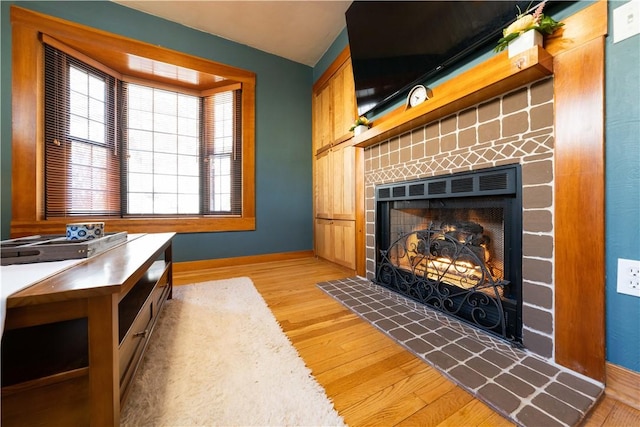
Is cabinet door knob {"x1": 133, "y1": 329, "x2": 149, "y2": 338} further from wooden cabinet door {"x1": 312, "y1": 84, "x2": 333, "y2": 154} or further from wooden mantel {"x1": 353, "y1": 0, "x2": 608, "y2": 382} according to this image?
wooden cabinet door {"x1": 312, "y1": 84, "x2": 333, "y2": 154}

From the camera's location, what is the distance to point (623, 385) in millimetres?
794

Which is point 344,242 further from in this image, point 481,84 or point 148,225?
point 148,225

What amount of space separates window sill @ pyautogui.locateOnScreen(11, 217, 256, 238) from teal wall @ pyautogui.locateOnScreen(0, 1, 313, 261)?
3.5 inches

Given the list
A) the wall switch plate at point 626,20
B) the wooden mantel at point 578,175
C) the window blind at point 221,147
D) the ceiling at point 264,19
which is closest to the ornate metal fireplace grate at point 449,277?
the wooden mantel at point 578,175

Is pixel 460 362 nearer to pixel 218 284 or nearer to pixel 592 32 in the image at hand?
pixel 592 32

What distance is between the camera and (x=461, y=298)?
1.35 meters

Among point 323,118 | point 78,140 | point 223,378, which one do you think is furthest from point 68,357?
point 323,118

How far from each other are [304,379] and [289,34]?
339 cm

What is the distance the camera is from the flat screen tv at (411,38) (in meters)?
1.16

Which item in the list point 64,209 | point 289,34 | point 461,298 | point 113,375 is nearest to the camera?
point 113,375

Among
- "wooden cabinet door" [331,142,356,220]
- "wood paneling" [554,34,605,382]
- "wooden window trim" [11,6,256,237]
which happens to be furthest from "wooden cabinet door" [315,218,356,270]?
"wooden window trim" [11,6,256,237]

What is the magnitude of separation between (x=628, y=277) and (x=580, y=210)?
10.3 inches

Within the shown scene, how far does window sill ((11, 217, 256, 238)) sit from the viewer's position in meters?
2.00

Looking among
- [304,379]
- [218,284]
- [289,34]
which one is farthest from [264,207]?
[304,379]
